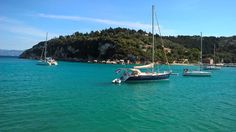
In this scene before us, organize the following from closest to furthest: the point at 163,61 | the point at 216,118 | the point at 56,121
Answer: the point at 56,121
the point at 216,118
the point at 163,61

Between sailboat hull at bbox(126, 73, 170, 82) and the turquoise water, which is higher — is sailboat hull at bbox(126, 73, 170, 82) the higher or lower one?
the higher one

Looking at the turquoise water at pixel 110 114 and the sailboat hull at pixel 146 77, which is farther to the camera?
the sailboat hull at pixel 146 77

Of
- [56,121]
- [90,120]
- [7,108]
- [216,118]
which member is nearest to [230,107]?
[216,118]

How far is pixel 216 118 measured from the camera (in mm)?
23922

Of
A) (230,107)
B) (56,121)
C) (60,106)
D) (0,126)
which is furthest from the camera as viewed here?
(230,107)

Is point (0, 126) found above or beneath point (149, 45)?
beneath

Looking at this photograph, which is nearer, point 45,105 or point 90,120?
point 90,120

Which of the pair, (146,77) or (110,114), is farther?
(146,77)

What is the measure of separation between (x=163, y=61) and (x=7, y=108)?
481 feet

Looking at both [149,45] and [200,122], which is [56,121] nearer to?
[200,122]

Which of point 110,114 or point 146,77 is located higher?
point 146,77

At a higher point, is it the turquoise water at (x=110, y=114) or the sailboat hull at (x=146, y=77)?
the sailboat hull at (x=146, y=77)

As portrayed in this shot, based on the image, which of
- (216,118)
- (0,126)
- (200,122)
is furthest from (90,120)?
(216,118)

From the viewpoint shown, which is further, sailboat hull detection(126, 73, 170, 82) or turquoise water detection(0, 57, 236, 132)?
sailboat hull detection(126, 73, 170, 82)
